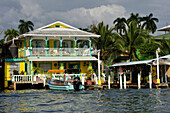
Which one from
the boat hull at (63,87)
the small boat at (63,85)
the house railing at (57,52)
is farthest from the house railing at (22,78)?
the boat hull at (63,87)

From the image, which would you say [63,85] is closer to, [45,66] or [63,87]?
[63,87]

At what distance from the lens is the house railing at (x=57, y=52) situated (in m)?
40.3

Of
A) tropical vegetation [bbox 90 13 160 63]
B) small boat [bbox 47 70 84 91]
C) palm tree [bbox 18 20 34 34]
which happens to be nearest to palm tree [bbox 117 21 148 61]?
tropical vegetation [bbox 90 13 160 63]

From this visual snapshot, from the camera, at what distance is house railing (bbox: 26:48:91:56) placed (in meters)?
40.3

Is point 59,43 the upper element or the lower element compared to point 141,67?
upper

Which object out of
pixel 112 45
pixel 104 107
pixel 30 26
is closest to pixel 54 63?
pixel 112 45

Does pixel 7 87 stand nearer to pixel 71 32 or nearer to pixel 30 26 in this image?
pixel 71 32

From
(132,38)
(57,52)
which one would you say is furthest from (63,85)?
(132,38)

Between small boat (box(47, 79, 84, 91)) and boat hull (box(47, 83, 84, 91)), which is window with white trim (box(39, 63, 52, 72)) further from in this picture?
boat hull (box(47, 83, 84, 91))

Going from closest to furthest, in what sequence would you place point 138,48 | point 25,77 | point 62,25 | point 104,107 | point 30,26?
point 104,107, point 25,77, point 62,25, point 138,48, point 30,26

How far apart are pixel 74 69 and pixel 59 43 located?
5.52 meters

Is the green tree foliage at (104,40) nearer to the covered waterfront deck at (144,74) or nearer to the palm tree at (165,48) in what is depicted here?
the covered waterfront deck at (144,74)

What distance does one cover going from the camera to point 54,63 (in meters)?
41.2

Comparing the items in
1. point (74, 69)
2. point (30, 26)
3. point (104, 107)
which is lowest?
point (104, 107)
